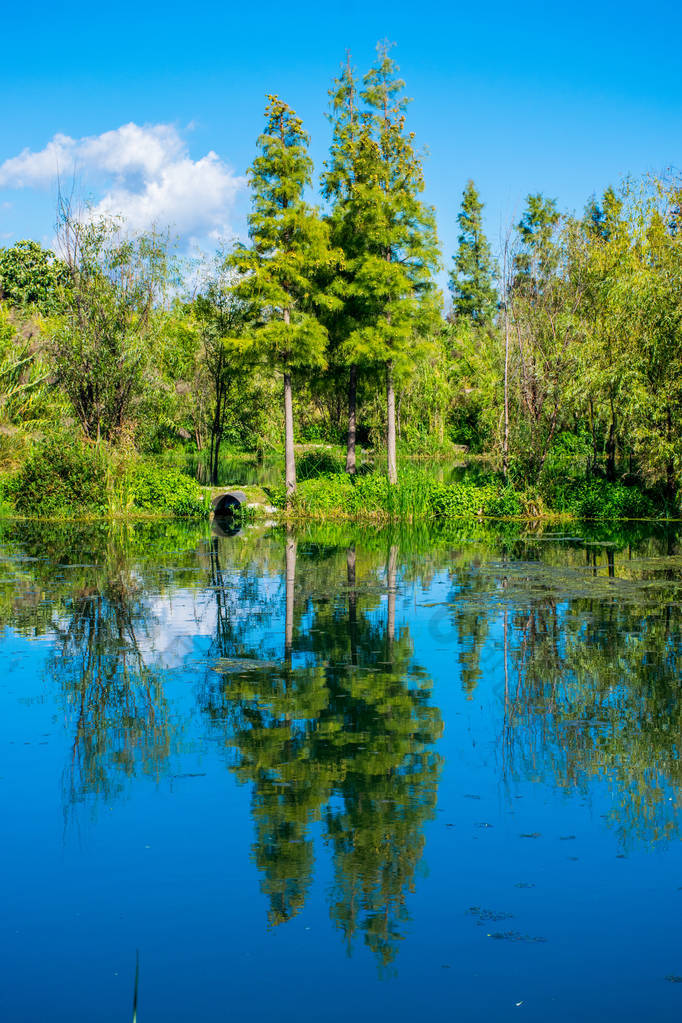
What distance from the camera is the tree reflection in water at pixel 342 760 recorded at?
20.7 ft

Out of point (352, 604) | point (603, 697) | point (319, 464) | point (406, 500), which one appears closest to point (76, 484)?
point (319, 464)

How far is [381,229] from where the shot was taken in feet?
95.0

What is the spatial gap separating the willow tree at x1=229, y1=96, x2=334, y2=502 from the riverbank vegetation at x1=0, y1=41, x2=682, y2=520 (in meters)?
0.06

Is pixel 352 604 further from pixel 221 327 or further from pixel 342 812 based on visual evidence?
pixel 221 327

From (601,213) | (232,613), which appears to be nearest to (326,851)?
(232,613)

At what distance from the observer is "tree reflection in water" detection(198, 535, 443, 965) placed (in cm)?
632

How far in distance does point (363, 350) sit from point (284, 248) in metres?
3.88

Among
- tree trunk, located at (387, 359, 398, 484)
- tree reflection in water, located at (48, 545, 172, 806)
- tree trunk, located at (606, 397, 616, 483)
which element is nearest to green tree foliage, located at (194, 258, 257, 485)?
tree trunk, located at (387, 359, 398, 484)

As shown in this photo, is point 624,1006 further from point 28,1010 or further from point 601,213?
point 601,213

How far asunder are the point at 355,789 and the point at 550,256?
1092 inches

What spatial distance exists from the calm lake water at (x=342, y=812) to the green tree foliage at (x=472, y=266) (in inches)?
2398

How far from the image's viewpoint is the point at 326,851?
22.1ft

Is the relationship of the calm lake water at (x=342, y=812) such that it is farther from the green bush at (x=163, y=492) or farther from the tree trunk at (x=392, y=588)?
the green bush at (x=163, y=492)

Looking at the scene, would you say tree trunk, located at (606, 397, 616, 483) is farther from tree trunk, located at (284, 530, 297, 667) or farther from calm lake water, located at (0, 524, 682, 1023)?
calm lake water, located at (0, 524, 682, 1023)
